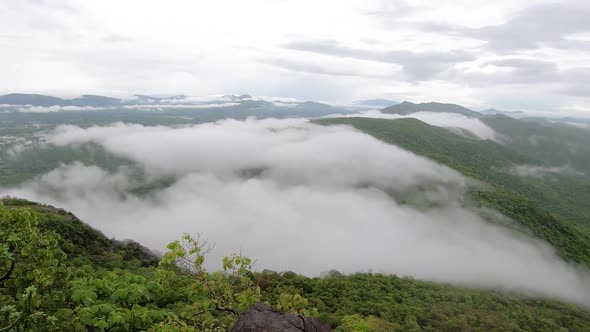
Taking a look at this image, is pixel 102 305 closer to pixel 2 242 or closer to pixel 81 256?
pixel 2 242

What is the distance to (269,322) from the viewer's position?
13938 mm

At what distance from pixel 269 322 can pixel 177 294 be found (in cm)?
777

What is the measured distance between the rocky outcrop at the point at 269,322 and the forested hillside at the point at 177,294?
496mm

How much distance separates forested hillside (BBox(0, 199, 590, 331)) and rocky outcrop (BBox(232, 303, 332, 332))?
496 mm

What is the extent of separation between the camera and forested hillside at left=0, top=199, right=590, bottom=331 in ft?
38.4

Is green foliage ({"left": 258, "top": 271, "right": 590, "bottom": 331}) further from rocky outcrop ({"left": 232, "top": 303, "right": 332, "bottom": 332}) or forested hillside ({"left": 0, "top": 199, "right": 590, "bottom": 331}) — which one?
rocky outcrop ({"left": 232, "top": 303, "right": 332, "bottom": 332})

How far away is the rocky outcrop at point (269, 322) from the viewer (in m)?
13.7

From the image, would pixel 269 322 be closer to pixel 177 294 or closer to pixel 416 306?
pixel 177 294

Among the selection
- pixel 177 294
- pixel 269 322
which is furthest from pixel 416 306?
pixel 269 322

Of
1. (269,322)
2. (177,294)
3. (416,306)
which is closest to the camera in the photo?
(269,322)

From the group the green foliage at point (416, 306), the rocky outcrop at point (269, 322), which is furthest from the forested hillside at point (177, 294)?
the rocky outcrop at point (269, 322)

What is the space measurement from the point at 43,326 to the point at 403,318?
6367 centimetres

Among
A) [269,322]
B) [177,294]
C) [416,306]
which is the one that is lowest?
[416,306]

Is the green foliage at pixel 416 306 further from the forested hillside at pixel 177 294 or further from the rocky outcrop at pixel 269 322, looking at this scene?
the rocky outcrop at pixel 269 322
